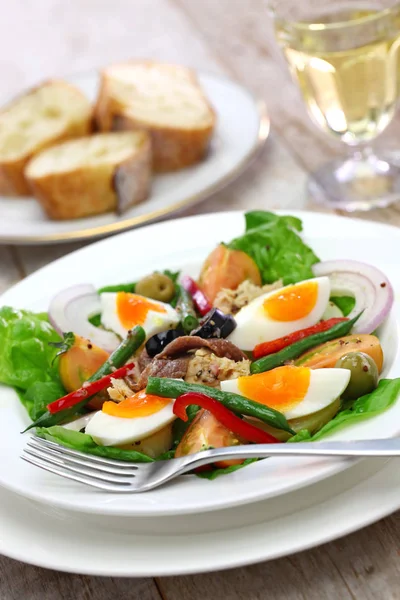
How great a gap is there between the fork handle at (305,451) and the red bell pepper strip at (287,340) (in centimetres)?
76

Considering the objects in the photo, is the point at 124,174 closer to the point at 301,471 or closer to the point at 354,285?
the point at 354,285

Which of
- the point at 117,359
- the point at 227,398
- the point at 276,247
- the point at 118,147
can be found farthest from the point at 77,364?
the point at 118,147

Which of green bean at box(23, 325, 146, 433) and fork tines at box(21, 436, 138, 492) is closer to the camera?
fork tines at box(21, 436, 138, 492)

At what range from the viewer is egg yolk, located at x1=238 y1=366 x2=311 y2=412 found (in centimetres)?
239

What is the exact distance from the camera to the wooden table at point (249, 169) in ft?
6.90

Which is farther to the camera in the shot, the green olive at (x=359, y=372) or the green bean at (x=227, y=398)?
the green olive at (x=359, y=372)

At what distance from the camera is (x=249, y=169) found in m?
4.68

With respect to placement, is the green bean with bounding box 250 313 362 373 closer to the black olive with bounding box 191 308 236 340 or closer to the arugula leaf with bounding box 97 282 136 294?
the black olive with bounding box 191 308 236 340

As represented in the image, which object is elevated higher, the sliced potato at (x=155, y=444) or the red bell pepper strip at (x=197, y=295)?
the sliced potato at (x=155, y=444)

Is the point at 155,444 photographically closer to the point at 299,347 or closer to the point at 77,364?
the point at 77,364

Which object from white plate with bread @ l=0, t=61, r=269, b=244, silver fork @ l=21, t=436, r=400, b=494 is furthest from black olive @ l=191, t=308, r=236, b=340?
white plate with bread @ l=0, t=61, r=269, b=244

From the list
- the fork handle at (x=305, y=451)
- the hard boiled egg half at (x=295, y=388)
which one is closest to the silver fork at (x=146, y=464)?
the fork handle at (x=305, y=451)

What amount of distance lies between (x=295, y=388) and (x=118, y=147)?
2572 mm

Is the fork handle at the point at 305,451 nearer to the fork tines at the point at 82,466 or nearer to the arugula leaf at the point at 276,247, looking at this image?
the fork tines at the point at 82,466
